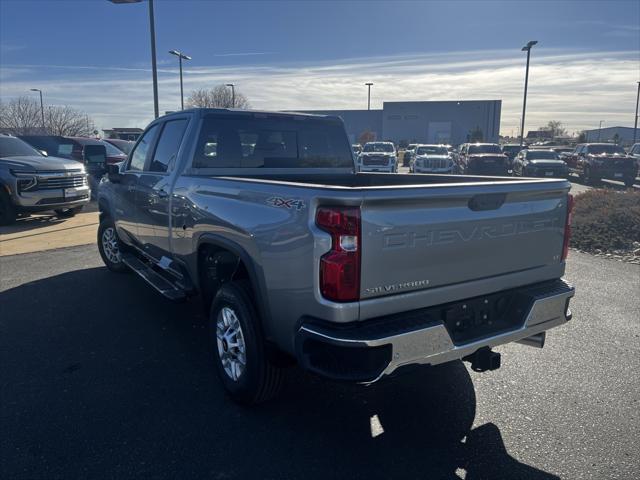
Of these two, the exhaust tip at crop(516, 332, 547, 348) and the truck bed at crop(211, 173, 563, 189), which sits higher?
the truck bed at crop(211, 173, 563, 189)

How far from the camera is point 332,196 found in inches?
104

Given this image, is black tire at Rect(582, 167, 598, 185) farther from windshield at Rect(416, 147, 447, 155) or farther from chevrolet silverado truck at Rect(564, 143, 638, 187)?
windshield at Rect(416, 147, 447, 155)

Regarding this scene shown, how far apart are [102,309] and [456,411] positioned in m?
3.93

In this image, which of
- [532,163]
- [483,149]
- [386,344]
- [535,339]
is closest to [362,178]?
[535,339]

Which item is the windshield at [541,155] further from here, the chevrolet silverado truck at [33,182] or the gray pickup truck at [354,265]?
the gray pickup truck at [354,265]

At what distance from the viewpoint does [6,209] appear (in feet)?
35.6

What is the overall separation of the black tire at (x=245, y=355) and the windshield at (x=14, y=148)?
10054 mm

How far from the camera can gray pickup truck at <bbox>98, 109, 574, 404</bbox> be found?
2.68m

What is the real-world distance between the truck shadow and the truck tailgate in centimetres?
61

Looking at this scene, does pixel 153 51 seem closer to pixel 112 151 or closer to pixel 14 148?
pixel 112 151

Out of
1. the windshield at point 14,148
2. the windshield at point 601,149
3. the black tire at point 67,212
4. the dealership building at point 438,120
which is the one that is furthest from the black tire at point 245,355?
the dealership building at point 438,120

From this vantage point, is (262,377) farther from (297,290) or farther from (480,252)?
(480,252)

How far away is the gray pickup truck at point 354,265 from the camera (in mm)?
2678

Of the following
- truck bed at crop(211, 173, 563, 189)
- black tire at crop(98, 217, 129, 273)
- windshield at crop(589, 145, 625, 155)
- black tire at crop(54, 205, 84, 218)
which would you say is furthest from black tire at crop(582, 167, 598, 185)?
black tire at crop(98, 217, 129, 273)
